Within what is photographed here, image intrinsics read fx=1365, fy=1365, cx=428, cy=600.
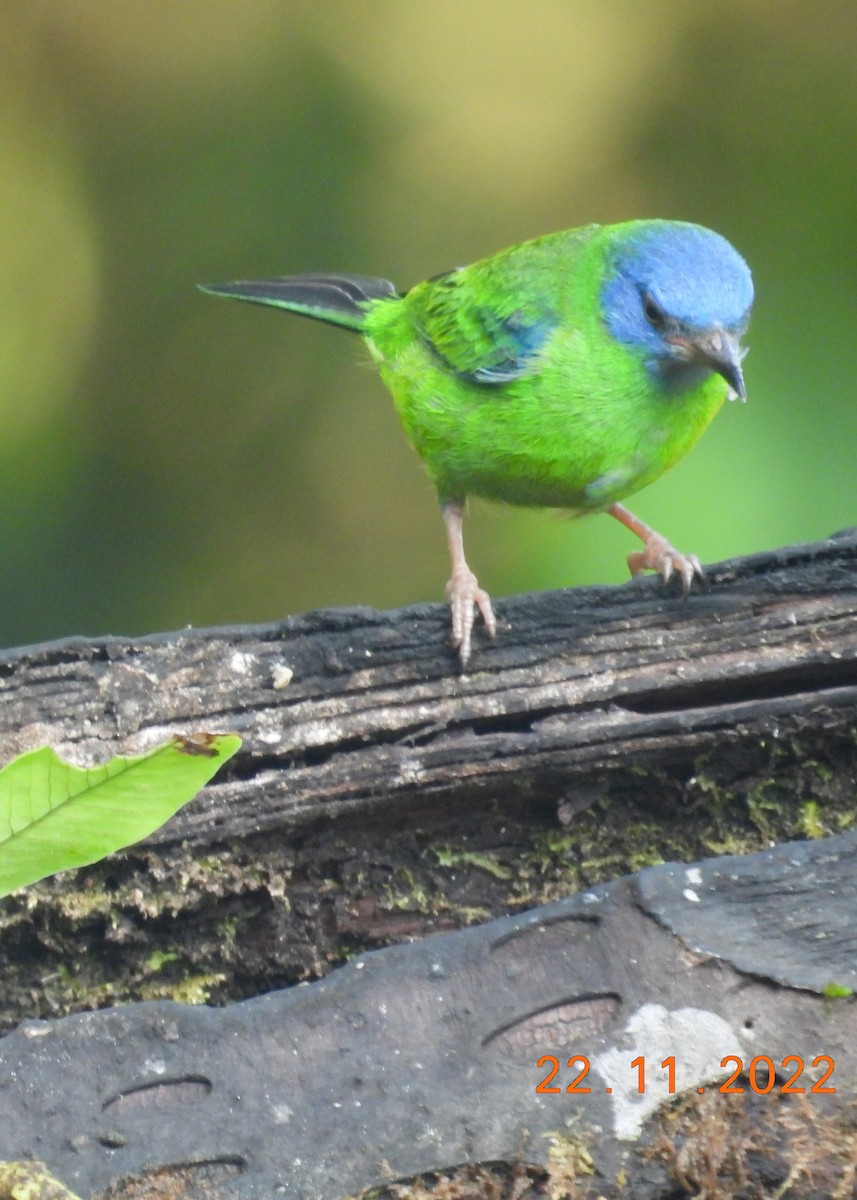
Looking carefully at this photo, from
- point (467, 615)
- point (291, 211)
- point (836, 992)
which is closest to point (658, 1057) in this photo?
point (836, 992)

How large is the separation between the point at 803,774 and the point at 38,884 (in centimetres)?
100

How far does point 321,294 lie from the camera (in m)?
3.30

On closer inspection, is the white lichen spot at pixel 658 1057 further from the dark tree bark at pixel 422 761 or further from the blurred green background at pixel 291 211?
the blurred green background at pixel 291 211

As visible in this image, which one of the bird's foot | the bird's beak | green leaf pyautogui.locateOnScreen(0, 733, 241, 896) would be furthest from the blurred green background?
green leaf pyautogui.locateOnScreen(0, 733, 241, 896)

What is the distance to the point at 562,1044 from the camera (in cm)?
146

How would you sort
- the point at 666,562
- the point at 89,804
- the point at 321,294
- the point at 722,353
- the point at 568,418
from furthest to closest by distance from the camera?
the point at 321,294 < the point at 568,418 < the point at 722,353 < the point at 666,562 < the point at 89,804

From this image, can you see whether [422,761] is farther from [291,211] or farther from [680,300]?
[291,211]

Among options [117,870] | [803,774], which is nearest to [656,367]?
[803,774]

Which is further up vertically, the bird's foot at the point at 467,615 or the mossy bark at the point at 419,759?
the bird's foot at the point at 467,615

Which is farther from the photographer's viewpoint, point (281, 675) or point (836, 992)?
point (281, 675)

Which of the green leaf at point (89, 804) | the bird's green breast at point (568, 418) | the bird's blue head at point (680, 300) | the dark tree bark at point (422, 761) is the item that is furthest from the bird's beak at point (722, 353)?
the green leaf at point (89, 804)

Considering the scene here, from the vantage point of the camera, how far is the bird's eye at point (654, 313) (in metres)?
2.48

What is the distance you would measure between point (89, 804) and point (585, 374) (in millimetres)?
1470

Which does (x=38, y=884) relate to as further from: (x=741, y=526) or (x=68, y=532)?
(x=68, y=532)
